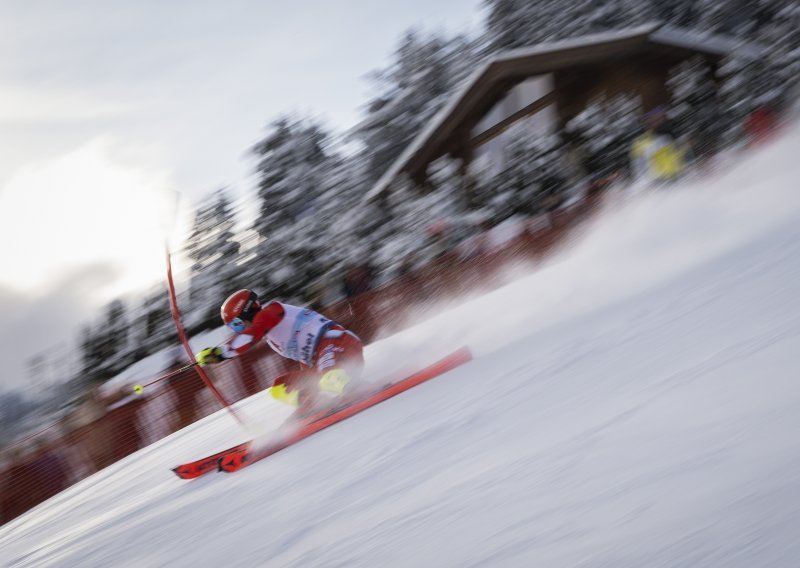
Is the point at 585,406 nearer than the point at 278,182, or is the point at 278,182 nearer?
the point at 585,406

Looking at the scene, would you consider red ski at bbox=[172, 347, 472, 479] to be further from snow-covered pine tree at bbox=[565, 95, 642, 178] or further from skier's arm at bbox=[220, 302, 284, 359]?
snow-covered pine tree at bbox=[565, 95, 642, 178]

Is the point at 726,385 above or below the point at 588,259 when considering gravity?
above

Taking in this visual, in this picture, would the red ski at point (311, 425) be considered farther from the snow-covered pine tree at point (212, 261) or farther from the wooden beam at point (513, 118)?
the snow-covered pine tree at point (212, 261)

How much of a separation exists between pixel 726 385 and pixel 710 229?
3871 mm

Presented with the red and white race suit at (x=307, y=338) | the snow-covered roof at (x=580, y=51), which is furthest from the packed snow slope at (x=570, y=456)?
the snow-covered roof at (x=580, y=51)

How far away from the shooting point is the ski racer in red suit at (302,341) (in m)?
5.56

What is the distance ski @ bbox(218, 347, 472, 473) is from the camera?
4.98 meters

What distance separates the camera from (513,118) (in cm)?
1716

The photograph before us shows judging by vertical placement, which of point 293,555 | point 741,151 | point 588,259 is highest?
point 293,555

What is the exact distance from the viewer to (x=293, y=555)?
267 cm

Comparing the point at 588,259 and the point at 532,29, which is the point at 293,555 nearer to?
the point at 588,259

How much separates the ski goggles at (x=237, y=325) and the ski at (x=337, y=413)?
958 millimetres

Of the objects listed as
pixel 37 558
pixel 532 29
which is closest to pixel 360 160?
pixel 532 29

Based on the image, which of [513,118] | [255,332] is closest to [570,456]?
[255,332]
